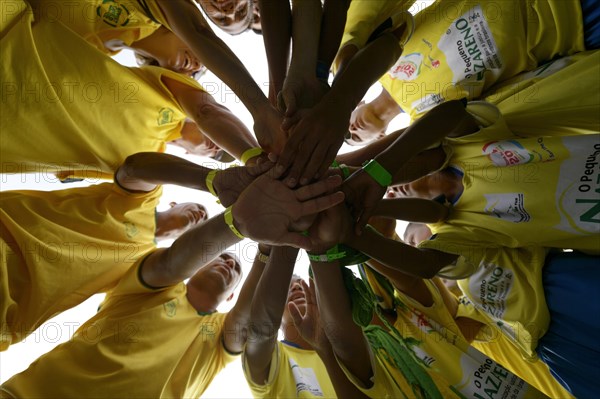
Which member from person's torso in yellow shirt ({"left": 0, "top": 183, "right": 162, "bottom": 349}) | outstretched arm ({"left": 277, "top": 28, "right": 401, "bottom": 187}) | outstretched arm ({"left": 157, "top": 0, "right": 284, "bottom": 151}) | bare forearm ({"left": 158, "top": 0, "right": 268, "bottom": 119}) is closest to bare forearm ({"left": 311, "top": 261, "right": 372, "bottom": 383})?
outstretched arm ({"left": 277, "top": 28, "right": 401, "bottom": 187})

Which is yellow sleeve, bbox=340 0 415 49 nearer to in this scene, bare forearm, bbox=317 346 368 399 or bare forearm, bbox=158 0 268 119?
bare forearm, bbox=158 0 268 119

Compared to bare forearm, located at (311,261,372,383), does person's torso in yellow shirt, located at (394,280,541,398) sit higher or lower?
lower

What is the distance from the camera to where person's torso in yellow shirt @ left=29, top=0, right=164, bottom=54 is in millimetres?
925

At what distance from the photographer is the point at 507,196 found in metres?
0.85

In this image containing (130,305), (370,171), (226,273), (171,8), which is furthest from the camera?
(226,273)

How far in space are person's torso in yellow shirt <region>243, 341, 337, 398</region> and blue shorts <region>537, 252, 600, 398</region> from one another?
1.99 feet

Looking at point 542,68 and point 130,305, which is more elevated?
point 542,68

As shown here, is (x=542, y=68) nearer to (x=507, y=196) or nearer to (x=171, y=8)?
(x=507, y=196)

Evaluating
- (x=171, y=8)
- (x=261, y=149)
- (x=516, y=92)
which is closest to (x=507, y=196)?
(x=516, y=92)

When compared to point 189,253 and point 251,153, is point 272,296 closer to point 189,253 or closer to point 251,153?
point 189,253

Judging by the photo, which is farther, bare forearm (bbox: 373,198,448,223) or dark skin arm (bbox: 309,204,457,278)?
bare forearm (bbox: 373,198,448,223)

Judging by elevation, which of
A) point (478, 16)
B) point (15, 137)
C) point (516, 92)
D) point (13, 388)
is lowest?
point (13, 388)

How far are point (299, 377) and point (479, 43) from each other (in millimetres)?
1124

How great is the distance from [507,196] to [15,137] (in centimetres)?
121
